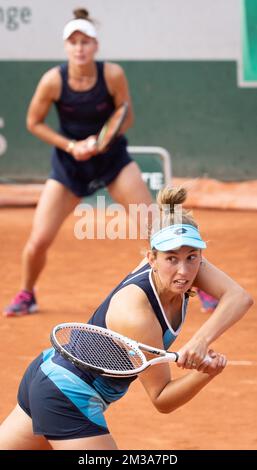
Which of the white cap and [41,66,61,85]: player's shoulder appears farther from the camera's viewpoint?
[41,66,61,85]: player's shoulder

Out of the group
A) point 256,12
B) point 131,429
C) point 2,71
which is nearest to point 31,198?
point 2,71

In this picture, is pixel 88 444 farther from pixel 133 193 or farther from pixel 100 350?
pixel 133 193

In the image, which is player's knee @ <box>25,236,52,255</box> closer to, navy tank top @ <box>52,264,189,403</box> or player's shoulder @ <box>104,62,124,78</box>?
player's shoulder @ <box>104,62,124,78</box>

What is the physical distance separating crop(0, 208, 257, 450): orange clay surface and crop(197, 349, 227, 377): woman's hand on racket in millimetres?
1390

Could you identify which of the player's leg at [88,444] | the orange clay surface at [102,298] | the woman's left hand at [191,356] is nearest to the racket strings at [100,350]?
the woman's left hand at [191,356]

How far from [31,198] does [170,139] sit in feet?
5.79

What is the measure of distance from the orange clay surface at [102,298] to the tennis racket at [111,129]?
126 centimetres

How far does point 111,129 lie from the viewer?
25.8 feet

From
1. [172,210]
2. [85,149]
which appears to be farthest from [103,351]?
[85,149]

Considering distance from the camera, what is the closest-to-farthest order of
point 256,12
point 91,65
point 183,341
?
point 183,341 → point 91,65 → point 256,12

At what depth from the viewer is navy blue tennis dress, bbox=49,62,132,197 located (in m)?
7.92

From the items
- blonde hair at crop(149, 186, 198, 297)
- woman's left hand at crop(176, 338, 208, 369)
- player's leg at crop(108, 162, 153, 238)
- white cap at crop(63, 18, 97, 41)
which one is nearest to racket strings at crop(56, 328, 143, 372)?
woman's left hand at crop(176, 338, 208, 369)
